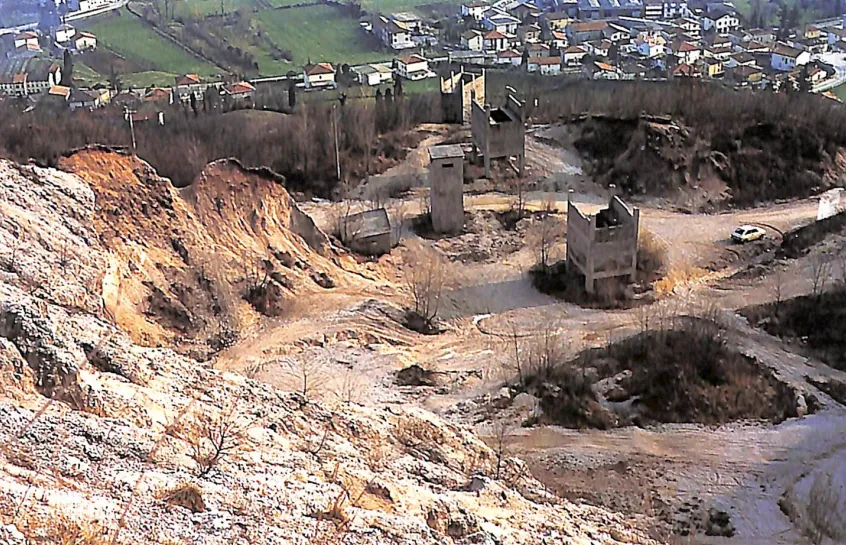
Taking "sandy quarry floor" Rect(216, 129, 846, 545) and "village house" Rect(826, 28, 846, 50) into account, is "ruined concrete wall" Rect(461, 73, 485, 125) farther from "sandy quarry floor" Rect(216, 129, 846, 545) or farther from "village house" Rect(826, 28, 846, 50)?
"village house" Rect(826, 28, 846, 50)

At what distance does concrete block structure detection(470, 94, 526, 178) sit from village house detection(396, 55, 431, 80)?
37.5m

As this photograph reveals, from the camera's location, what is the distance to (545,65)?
7144 cm

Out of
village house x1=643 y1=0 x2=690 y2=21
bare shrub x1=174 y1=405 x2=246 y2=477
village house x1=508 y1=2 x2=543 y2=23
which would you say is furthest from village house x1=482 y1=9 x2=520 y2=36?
bare shrub x1=174 y1=405 x2=246 y2=477

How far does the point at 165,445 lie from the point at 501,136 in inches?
962

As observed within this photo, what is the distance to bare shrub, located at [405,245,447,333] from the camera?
76.6 ft

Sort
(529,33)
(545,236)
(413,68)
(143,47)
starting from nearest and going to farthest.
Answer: (545,236) < (413,68) < (143,47) < (529,33)

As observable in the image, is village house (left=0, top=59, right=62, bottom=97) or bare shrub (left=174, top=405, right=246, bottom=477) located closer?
bare shrub (left=174, top=405, right=246, bottom=477)

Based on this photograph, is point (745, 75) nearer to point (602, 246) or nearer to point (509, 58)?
point (509, 58)

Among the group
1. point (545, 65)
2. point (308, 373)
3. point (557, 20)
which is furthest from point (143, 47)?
point (308, 373)

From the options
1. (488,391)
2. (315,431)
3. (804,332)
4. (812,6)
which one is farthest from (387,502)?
(812,6)

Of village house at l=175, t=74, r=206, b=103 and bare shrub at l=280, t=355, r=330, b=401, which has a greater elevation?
bare shrub at l=280, t=355, r=330, b=401

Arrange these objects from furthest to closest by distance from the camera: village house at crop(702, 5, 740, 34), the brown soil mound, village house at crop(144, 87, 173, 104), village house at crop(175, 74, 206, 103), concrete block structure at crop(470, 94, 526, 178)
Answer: village house at crop(702, 5, 740, 34) → village house at crop(175, 74, 206, 103) → village house at crop(144, 87, 173, 104) → concrete block structure at crop(470, 94, 526, 178) → the brown soil mound

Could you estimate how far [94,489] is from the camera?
9.55 m

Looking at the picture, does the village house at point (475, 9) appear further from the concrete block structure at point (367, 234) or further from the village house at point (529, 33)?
the concrete block structure at point (367, 234)
